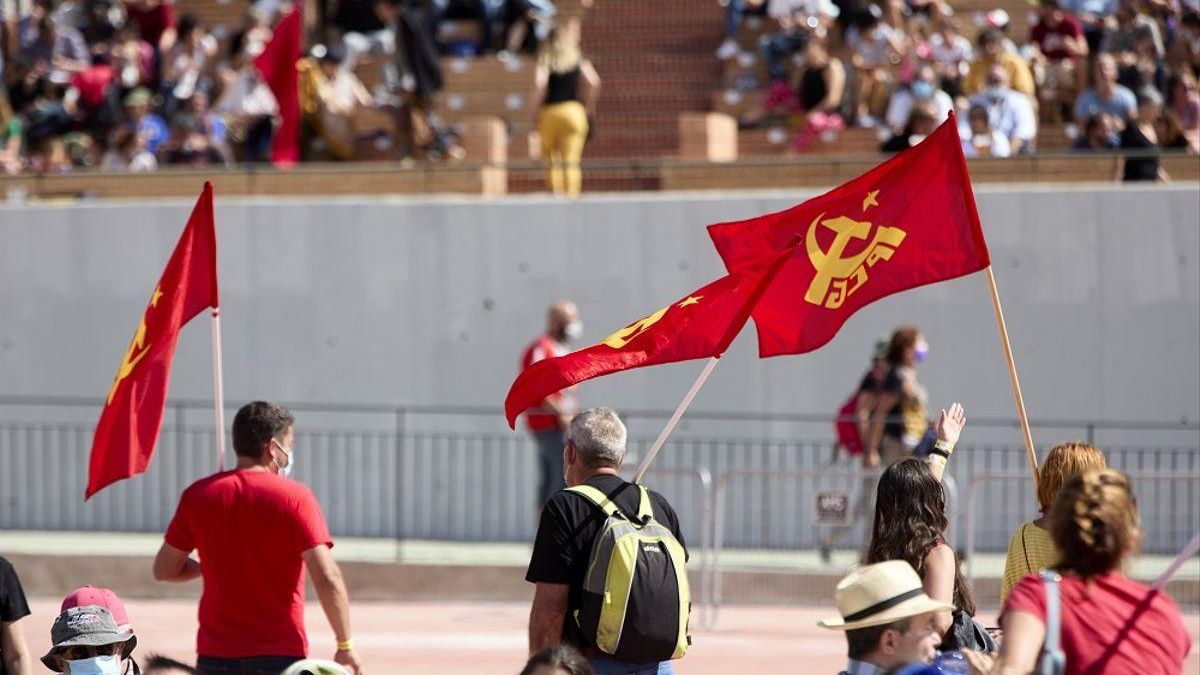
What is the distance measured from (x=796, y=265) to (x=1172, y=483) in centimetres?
721

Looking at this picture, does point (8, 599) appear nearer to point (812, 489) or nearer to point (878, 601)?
point (878, 601)

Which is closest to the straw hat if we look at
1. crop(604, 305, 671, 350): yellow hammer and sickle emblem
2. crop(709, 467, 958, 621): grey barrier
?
crop(604, 305, 671, 350): yellow hammer and sickle emblem

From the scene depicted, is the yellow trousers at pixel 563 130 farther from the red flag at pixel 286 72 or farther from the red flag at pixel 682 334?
the red flag at pixel 682 334

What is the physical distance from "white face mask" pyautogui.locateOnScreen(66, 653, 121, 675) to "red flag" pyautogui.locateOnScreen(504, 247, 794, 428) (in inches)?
74.4

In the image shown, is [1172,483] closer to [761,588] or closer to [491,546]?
[761,588]

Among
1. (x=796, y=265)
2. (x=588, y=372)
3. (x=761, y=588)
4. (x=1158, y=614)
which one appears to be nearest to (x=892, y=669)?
(x=1158, y=614)

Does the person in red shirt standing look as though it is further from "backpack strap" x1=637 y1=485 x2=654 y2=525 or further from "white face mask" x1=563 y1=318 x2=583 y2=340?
"backpack strap" x1=637 y1=485 x2=654 y2=525

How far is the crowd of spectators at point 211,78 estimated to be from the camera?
2056cm

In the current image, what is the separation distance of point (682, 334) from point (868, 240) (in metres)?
0.93

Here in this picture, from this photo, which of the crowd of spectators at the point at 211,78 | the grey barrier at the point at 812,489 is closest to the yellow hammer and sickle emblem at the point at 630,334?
the grey barrier at the point at 812,489

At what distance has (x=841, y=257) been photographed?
8.12m

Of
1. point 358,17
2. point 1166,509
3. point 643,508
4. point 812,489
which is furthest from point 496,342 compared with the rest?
point 643,508

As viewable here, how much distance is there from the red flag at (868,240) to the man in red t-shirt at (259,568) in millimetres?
2045

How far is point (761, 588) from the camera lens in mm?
14898
